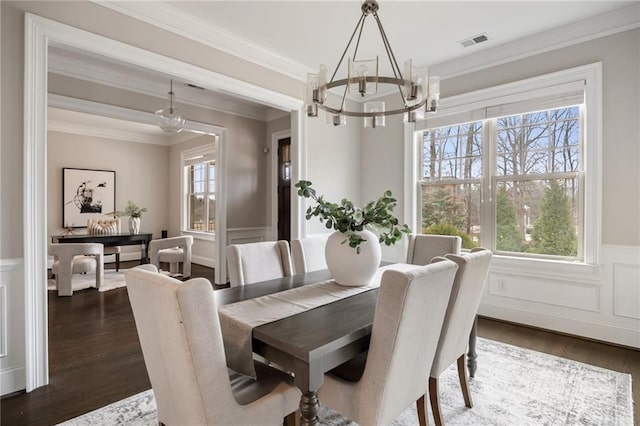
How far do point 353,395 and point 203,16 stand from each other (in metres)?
3.17

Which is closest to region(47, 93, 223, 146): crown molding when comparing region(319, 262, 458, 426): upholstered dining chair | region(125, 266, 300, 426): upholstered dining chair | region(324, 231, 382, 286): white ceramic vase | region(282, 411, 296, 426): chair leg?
region(324, 231, 382, 286): white ceramic vase

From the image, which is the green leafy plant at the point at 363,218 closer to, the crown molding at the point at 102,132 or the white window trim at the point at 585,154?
the white window trim at the point at 585,154

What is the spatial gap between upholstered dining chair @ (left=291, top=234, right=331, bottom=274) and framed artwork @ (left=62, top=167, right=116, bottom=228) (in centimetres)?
618

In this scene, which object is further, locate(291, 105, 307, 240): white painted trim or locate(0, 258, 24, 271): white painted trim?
locate(291, 105, 307, 240): white painted trim

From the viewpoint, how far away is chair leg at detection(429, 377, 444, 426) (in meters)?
1.71

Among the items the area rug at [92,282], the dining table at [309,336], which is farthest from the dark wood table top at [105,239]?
Answer: the dining table at [309,336]

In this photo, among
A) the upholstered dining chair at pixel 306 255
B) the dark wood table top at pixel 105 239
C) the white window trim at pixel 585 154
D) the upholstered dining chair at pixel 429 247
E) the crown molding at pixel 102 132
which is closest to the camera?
the upholstered dining chair at pixel 306 255

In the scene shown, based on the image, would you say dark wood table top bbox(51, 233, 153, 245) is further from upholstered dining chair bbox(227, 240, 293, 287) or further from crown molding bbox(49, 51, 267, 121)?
upholstered dining chair bbox(227, 240, 293, 287)

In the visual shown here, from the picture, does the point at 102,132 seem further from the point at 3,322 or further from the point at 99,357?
the point at 3,322

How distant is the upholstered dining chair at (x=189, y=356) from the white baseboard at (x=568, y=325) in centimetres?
305

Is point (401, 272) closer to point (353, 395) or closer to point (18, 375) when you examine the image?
point (353, 395)

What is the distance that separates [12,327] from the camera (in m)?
2.16

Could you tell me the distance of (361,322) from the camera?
4.90 feet

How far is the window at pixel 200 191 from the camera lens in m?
6.75
